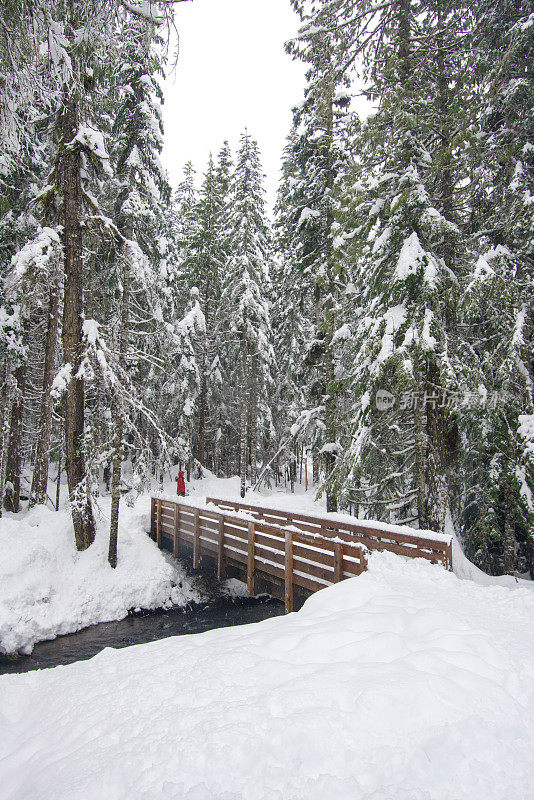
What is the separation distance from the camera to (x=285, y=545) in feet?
27.6

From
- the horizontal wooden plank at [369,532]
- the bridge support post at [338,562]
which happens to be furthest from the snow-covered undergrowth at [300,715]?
the bridge support post at [338,562]

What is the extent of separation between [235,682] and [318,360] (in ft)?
39.0

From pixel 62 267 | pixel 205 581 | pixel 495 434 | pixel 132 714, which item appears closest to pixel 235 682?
pixel 132 714

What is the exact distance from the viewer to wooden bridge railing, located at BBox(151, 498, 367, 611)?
23.6ft

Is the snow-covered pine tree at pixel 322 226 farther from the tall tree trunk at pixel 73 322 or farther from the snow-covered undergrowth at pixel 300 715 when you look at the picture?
the snow-covered undergrowth at pixel 300 715

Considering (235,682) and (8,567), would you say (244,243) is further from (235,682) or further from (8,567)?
(235,682)

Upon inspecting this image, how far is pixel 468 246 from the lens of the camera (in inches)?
403

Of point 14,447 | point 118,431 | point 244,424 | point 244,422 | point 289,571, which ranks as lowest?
point 289,571

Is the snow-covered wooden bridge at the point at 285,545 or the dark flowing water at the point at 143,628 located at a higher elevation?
the snow-covered wooden bridge at the point at 285,545

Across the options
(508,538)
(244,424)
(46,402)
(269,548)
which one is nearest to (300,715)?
(269,548)

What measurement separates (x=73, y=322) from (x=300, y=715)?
429 inches

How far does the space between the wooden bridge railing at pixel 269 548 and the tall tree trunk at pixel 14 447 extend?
597cm

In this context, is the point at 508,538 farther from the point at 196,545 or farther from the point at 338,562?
the point at 196,545

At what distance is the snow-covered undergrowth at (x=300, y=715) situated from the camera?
2420 millimetres
